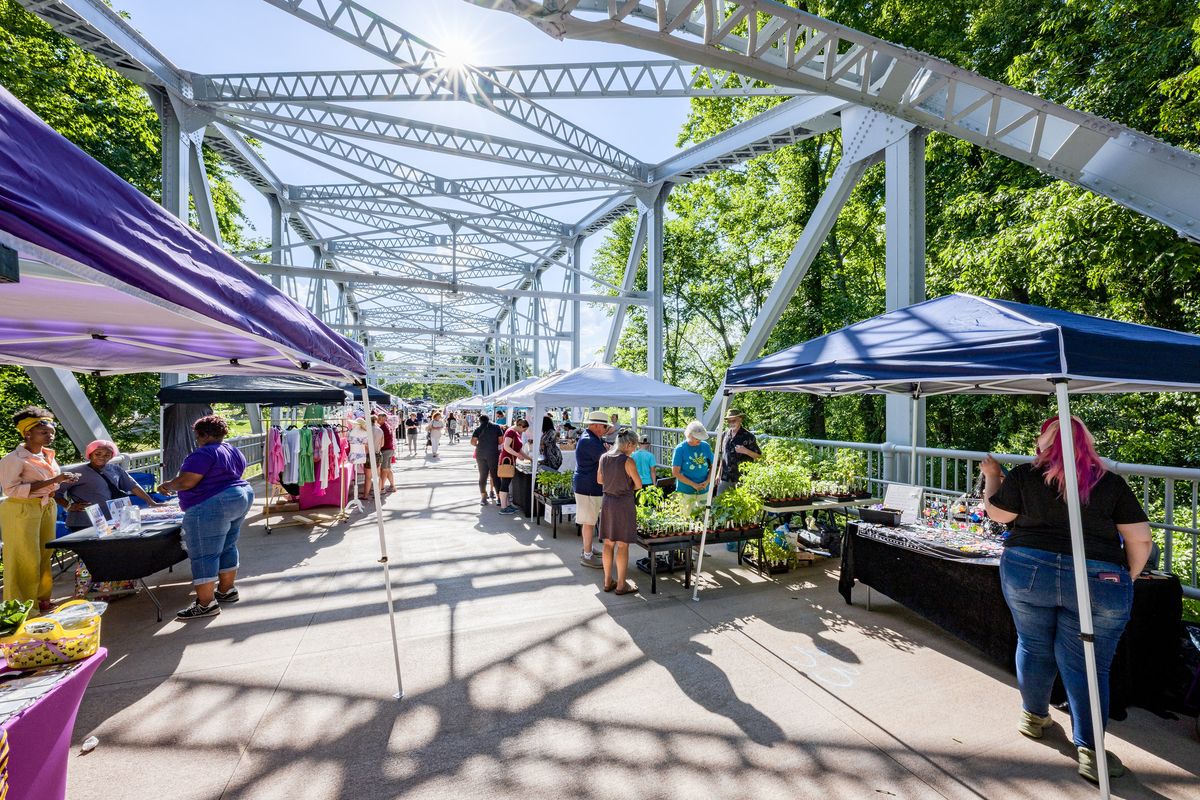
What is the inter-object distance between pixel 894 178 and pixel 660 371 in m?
7.85

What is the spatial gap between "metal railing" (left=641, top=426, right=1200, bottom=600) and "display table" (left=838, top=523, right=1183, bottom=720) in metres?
1.09

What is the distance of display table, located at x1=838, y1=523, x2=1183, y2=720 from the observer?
332 cm

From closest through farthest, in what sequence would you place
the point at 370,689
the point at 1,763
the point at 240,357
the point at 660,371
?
Answer: the point at 1,763
the point at 370,689
the point at 240,357
the point at 660,371

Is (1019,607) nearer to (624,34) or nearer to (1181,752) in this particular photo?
(1181,752)

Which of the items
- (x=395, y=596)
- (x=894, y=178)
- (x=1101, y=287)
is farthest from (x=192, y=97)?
(x=1101, y=287)

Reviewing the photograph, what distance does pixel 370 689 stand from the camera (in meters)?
3.72

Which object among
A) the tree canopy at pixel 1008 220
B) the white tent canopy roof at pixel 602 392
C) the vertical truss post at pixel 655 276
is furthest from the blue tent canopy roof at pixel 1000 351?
the vertical truss post at pixel 655 276

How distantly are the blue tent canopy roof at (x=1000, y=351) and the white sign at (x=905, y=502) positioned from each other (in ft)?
4.56

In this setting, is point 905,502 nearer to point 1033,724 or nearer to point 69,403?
point 1033,724

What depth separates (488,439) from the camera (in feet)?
35.8

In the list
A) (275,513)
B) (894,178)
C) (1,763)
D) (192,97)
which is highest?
(192,97)

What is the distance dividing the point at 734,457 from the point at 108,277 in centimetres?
652

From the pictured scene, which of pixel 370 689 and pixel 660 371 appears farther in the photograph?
pixel 660 371

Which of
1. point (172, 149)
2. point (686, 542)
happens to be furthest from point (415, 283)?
point (686, 542)
